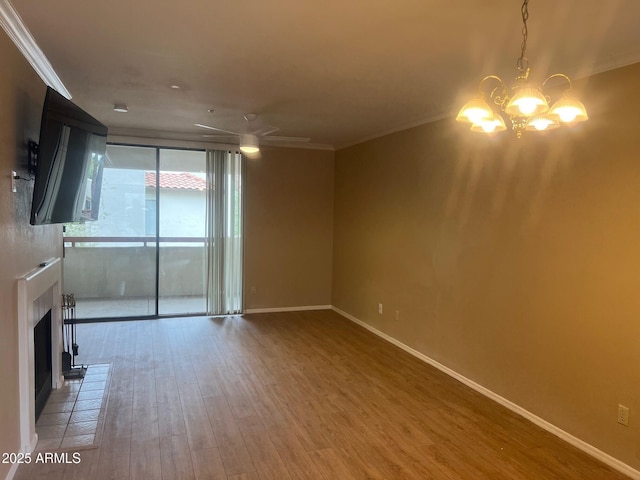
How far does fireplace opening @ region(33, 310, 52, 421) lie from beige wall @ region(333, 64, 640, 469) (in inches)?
139

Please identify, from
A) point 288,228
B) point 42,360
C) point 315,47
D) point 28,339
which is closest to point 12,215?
point 28,339

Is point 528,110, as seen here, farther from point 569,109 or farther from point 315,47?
point 315,47

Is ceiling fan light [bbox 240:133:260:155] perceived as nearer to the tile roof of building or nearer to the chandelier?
the tile roof of building

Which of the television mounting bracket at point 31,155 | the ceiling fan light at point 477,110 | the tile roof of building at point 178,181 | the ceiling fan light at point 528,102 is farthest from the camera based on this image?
the tile roof of building at point 178,181

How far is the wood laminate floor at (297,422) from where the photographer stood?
267 centimetres

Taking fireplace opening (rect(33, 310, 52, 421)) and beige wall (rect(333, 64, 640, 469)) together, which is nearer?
beige wall (rect(333, 64, 640, 469))

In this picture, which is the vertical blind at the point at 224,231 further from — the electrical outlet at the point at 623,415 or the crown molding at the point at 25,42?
the electrical outlet at the point at 623,415

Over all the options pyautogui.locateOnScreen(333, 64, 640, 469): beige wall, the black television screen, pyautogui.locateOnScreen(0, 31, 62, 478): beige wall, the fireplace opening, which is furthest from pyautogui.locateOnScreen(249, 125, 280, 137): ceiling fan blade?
the fireplace opening

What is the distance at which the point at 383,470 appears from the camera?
267cm

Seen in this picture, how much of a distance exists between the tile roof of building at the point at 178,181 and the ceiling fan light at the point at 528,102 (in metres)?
5.21

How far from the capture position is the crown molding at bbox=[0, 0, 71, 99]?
7.37 feet

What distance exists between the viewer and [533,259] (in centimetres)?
335

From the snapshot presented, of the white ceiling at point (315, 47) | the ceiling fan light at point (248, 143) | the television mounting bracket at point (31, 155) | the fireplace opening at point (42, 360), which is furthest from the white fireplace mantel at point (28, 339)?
the ceiling fan light at point (248, 143)

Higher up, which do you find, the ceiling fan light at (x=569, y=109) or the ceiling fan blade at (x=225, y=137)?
the ceiling fan blade at (x=225, y=137)
